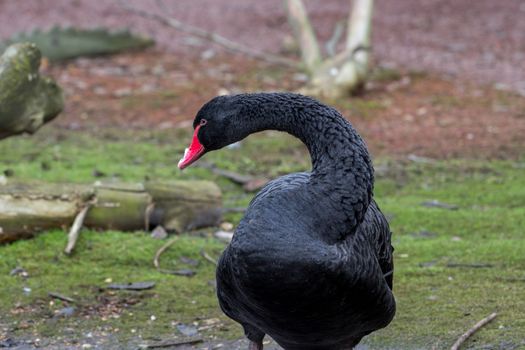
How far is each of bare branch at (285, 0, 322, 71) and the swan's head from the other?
7741mm

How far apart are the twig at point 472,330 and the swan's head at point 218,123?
5.67ft

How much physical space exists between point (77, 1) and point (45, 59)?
588cm

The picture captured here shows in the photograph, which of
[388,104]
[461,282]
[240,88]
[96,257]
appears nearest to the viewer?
[461,282]

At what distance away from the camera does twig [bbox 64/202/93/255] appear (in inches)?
253

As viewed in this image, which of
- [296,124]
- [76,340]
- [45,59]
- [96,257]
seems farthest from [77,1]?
[296,124]

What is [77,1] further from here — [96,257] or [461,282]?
[461,282]

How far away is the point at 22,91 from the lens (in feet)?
21.5

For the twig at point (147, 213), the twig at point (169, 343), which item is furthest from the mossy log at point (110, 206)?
the twig at point (169, 343)

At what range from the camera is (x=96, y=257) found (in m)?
6.52

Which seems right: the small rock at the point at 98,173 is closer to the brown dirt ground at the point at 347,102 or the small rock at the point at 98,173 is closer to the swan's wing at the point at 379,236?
the brown dirt ground at the point at 347,102

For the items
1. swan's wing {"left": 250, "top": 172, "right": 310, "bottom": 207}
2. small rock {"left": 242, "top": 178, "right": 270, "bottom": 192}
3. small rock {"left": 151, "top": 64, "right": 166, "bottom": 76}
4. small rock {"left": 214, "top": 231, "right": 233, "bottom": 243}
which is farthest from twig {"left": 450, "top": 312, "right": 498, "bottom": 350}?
small rock {"left": 151, "top": 64, "right": 166, "bottom": 76}

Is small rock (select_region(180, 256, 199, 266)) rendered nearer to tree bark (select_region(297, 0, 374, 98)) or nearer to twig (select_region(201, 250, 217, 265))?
twig (select_region(201, 250, 217, 265))

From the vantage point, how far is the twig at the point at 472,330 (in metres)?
4.99

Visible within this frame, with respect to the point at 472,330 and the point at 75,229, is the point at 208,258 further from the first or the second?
the point at 472,330
